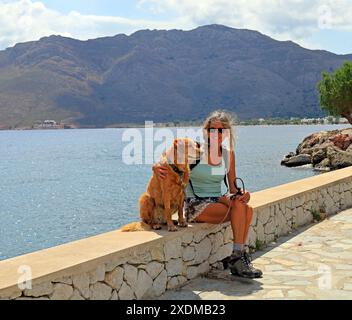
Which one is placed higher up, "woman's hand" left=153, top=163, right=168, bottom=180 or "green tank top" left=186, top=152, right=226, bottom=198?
"woman's hand" left=153, top=163, right=168, bottom=180

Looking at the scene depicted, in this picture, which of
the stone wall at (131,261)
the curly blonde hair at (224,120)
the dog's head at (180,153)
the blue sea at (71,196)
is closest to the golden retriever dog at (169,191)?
the dog's head at (180,153)

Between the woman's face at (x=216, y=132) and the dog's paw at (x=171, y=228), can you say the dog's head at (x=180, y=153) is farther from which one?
the dog's paw at (x=171, y=228)

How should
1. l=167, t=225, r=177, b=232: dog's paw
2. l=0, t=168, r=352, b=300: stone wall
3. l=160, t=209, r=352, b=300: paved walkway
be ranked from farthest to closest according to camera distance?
l=167, t=225, r=177, b=232: dog's paw
l=160, t=209, r=352, b=300: paved walkway
l=0, t=168, r=352, b=300: stone wall

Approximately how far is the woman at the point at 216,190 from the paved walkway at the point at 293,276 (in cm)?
31

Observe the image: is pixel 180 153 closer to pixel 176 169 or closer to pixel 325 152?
pixel 176 169

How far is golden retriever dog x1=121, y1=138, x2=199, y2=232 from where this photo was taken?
512 cm

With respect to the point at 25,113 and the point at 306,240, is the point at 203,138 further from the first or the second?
the point at 25,113

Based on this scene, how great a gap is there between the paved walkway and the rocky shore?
101ft

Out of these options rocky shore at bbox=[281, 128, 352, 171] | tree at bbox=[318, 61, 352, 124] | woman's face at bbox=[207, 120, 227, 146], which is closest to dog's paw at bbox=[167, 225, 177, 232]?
woman's face at bbox=[207, 120, 227, 146]

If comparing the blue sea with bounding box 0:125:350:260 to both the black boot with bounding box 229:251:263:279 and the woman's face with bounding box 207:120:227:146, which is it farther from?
the black boot with bounding box 229:251:263:279

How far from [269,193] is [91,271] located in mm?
4344

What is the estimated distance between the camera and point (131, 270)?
4637 mm

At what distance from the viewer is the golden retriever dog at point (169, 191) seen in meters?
5.12

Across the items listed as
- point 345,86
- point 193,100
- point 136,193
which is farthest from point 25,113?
point 136,193
